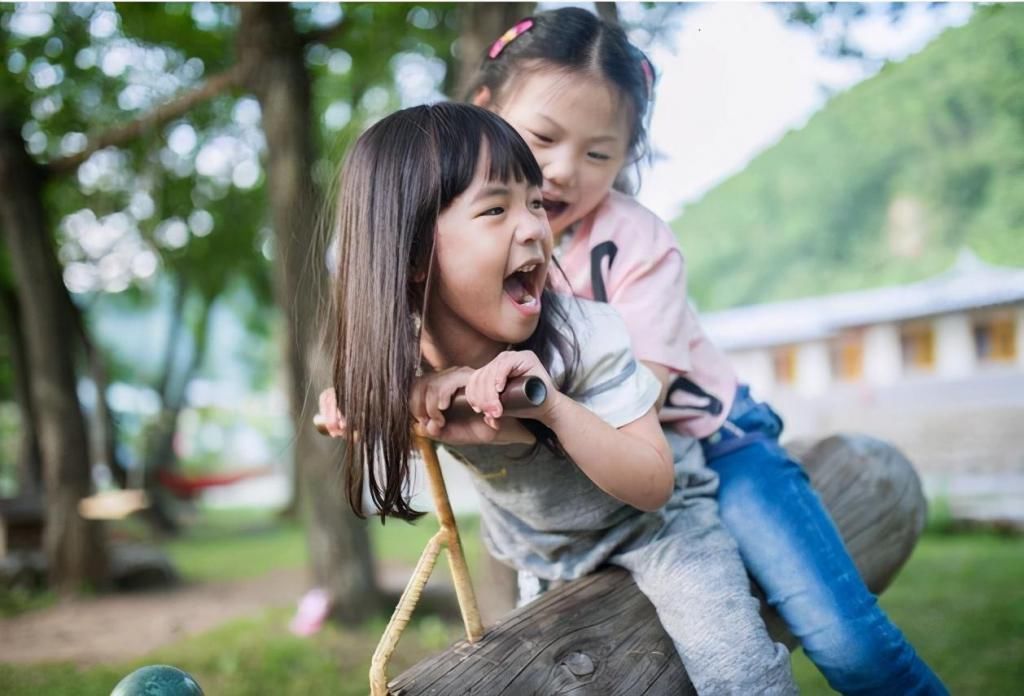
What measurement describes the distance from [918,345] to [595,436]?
15.7 m

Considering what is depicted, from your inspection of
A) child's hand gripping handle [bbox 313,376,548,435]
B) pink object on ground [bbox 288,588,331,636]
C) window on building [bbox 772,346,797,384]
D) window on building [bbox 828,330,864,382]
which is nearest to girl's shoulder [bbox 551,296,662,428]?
child's hand gripping handle [bbox 313,376,548,435]

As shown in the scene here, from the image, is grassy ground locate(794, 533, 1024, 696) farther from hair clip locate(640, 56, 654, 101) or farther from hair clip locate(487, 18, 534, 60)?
hair clip locate(487, 18, 534, 60)

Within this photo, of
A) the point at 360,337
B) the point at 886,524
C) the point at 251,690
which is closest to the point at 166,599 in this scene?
the point at 251,690

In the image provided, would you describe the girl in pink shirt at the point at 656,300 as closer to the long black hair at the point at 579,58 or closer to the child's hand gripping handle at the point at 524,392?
the long black hair at the point at 579,58

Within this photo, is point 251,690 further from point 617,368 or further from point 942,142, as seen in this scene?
point 942,142

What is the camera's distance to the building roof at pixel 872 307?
591 inches

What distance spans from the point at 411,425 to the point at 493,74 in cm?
91

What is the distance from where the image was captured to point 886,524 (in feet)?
9.06

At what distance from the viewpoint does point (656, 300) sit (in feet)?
6.22

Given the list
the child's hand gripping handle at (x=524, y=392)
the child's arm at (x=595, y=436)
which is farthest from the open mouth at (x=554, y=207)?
the child's hand gripping handle at (x=524, y=392)

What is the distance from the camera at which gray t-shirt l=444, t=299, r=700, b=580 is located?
5.37ft

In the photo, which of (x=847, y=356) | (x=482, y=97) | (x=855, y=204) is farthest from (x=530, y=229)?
(x=855, y=204)

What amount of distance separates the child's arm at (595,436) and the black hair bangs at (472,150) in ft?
1.08

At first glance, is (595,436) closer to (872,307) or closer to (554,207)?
(554,207)
